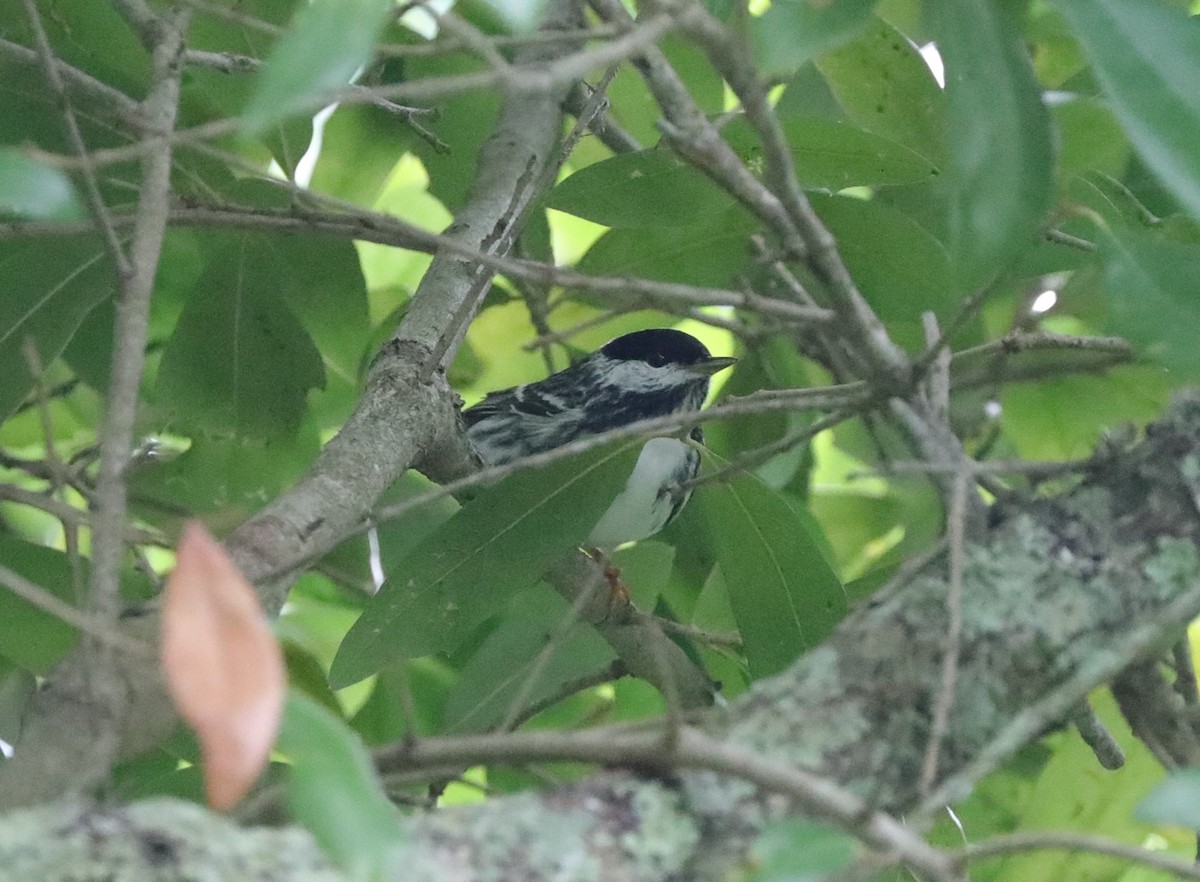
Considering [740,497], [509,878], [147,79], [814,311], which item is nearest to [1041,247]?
[740,497]

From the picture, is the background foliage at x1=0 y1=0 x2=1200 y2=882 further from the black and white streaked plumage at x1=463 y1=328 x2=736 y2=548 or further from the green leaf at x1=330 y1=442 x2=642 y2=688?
the black and white streaked plumage at x1=463 y1=328 x2=736 y2=548

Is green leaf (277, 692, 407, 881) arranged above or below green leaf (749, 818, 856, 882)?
above

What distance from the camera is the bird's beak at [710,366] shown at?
3.42m

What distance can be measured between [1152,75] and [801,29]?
0.31 meters

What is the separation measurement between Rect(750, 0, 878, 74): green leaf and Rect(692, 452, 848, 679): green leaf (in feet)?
3.20

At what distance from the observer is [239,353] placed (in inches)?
101

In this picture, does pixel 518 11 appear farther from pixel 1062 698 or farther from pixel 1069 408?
pixel 1069 408

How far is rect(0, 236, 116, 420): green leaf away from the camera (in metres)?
2.32

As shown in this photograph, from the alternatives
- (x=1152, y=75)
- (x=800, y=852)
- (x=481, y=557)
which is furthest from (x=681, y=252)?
(x=800, y=852)

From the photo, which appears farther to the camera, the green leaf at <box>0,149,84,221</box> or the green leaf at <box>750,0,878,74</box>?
the green leaf at <box>750,0,878,74</box>

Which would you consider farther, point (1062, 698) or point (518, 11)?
point (1062, 698)

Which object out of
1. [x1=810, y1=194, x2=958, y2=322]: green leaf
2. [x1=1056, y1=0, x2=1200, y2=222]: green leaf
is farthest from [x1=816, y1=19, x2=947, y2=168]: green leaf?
[x1=1056, y1=0, x2=1200, y2=222]: green leaf

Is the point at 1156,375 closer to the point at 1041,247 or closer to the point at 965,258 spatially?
the point at 1041,247

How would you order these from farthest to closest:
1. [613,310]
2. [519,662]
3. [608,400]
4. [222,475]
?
[608,400]
[222,475]
[519,662]
[613,310]
